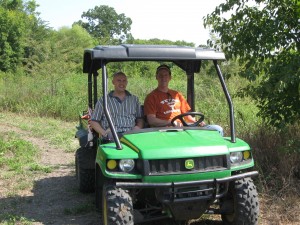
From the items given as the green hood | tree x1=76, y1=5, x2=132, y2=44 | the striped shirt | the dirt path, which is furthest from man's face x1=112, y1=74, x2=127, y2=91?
tree x1=76, y1=5, x2=132, y2=44

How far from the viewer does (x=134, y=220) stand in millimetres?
3984

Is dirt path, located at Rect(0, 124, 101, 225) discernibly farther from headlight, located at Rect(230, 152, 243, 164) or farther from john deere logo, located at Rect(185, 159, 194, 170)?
headlight, located at Rect(230, 152, 243, 164)

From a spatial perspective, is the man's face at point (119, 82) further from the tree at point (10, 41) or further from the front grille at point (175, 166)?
the tree at point (10, 41)

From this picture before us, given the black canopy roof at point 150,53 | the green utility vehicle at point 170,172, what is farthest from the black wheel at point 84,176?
the black canopy roof at point 150,53

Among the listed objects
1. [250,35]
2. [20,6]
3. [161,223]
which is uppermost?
[20,6]

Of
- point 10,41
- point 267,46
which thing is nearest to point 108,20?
point 10,41

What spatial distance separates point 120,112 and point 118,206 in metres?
1.48

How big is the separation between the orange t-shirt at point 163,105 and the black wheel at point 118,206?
1523 millimetres

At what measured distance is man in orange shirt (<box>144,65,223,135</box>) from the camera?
5176 millimetres

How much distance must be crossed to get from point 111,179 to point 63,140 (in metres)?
6.65

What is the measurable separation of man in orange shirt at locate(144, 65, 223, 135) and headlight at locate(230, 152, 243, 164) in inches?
40.9

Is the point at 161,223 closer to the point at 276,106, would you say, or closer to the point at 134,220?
→ the point at 134,220

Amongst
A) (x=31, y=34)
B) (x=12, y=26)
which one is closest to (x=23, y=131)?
(x=12, y=26)

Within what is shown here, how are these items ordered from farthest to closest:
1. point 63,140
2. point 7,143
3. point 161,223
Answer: point 63,140, point 7,143, point 161,223
